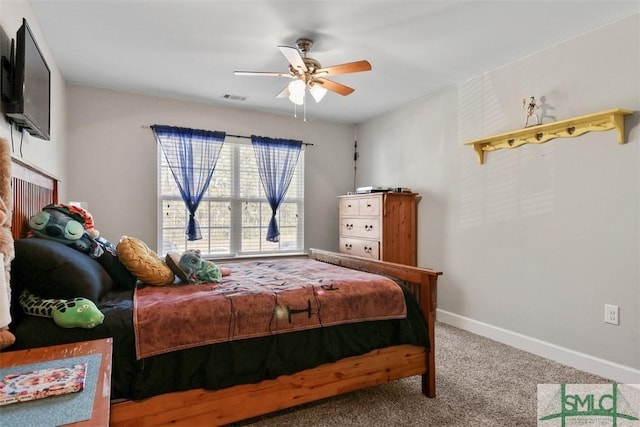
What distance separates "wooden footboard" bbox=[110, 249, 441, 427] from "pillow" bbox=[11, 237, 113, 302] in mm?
528

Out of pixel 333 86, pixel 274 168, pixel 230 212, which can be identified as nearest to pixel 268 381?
pixel 333 86

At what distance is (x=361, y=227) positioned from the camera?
167 inches

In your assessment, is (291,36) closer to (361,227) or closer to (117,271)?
(117,271)

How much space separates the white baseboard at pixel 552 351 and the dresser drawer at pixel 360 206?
136 centimetres

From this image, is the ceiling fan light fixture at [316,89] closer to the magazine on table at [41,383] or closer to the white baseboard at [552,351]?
the magazine on table at [41,383]

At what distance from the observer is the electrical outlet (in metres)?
2.46

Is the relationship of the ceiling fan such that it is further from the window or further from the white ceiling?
the window

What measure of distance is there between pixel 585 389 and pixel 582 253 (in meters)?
0.94

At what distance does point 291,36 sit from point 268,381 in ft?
7.64

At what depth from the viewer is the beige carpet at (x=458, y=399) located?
1968 mm

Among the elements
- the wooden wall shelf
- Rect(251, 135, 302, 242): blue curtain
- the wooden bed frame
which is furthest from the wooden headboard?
the wooden wall shelf

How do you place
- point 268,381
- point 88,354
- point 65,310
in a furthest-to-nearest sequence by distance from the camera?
point 268,381
point 65,310
point 88,354

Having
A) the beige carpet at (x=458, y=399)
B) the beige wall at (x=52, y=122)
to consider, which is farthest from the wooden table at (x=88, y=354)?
the beige wall at (x=52, y=122)

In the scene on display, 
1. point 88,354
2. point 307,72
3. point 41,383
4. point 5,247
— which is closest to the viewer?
point 41,383
